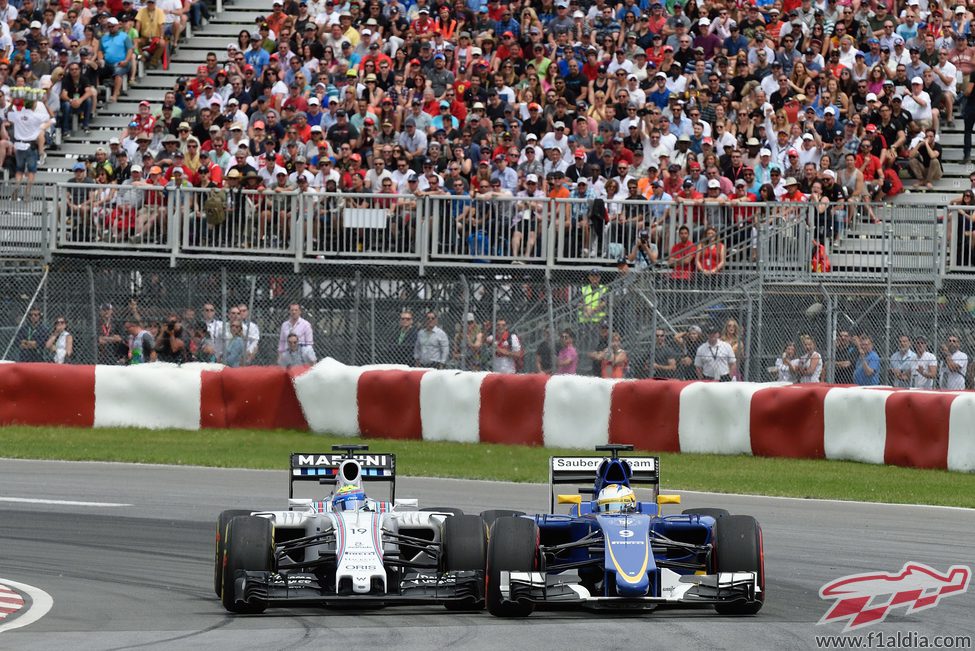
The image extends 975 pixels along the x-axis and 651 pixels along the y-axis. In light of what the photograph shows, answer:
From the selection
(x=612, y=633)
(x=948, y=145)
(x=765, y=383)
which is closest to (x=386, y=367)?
(x=765, y=383)

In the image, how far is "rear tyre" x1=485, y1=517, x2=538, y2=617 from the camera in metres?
8.98

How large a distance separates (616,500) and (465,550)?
0.92 meters

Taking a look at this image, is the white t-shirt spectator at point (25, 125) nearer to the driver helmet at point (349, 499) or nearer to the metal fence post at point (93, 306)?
the metal fence post at point (93, 306)

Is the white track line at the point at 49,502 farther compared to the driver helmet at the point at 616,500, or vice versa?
the white track line at the point at 49,502

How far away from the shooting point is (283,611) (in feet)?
30.9

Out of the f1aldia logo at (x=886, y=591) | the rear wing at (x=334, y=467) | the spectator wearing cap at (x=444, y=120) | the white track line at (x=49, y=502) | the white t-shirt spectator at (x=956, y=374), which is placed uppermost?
the spectator wearing cap at (x=444, y=120)

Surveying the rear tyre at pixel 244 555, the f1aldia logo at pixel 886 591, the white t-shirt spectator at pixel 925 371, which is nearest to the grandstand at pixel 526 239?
the white t-shirt spectator at pixel 925 371

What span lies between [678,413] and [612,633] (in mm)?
8797

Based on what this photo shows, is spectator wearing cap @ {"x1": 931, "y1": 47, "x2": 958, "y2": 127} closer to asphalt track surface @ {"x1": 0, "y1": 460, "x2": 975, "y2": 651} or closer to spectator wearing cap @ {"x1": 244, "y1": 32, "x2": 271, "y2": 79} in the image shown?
asphalt track surface @ {"x1": 0, "y1": 460, "x2": 975, "y2": 651}

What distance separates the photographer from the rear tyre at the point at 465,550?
30.8ft

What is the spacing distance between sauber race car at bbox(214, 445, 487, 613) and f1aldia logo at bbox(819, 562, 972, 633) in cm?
203

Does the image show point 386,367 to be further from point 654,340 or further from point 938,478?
point 938,478

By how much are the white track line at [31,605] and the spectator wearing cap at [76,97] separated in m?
16.9

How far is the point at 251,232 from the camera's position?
Answer: 2122 centimetres
